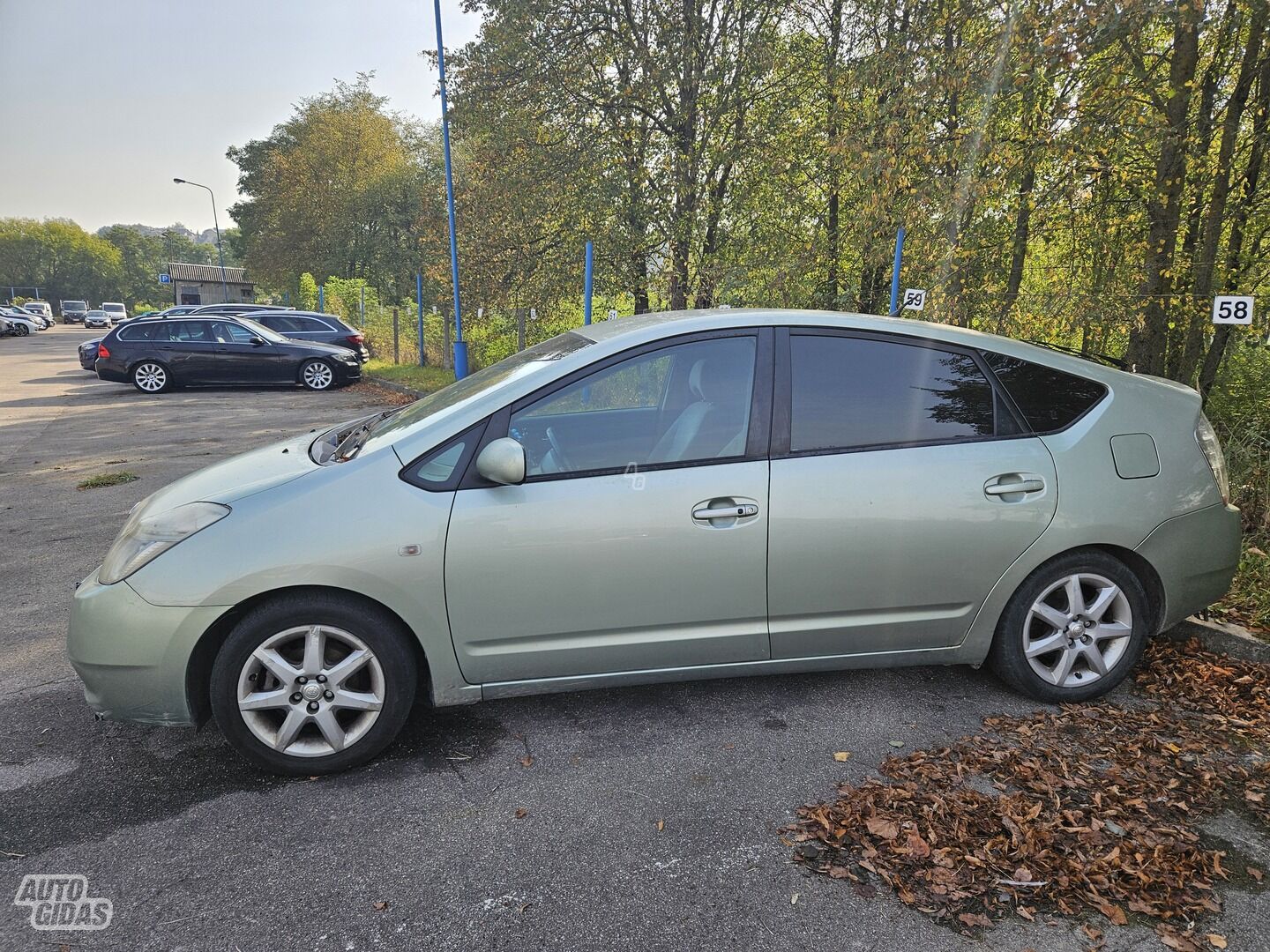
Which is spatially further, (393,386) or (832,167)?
(393,386)

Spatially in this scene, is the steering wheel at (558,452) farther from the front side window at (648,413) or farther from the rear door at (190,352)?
the rear door at (190,352)

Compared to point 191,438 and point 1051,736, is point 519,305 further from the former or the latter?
point 1051,736

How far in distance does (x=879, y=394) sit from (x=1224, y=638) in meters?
2.21

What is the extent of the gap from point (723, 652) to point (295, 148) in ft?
148

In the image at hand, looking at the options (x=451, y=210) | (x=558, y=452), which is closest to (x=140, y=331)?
(x=451, y=210)

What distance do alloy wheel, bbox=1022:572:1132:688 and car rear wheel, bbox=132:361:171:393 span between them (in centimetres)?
1677

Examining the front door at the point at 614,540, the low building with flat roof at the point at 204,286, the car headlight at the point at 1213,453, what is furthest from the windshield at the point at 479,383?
the low building with flat roof at the point at 204,286

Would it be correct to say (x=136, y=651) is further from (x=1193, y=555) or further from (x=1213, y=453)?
(x=1213, y=453)

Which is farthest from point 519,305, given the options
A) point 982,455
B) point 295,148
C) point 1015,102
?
point 295,148

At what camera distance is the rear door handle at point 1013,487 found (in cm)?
307

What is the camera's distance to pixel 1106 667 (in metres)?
3.26

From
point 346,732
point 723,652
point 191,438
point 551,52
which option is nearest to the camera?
point 346,732

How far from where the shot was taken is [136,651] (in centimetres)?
265
